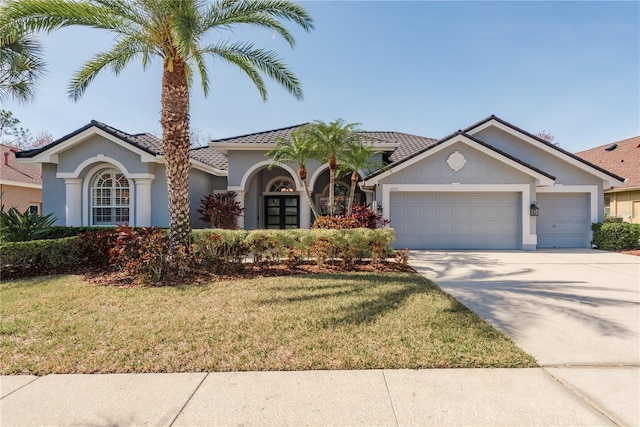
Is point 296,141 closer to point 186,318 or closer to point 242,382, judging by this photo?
point 186,318

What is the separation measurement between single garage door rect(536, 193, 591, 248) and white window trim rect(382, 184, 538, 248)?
1775 mm

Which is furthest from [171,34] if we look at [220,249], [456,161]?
[456,161]

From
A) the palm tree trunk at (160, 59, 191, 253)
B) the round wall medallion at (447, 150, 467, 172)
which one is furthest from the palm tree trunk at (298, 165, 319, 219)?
the round wall medallion at (447, 150, 467, 172)

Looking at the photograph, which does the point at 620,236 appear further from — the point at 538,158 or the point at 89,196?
the point at 89,196

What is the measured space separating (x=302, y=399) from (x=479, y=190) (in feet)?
43.4

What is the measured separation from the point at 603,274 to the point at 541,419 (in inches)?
333

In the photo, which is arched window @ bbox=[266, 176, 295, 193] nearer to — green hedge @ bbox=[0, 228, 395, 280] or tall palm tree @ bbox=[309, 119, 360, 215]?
tall palm tree @ bbox=[309, 119, 360, 215]

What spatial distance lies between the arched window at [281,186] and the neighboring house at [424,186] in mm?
2623

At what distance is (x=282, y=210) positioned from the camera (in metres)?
18.0

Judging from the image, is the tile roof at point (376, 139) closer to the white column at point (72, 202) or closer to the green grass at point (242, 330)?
the white column at point (72, 202)

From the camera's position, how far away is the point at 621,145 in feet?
75.1

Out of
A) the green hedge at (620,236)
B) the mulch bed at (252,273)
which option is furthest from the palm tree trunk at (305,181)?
the green hedge at (620,236)

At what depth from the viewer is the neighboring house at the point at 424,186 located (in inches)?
525

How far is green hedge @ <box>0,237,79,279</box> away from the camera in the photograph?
830 centimetres
